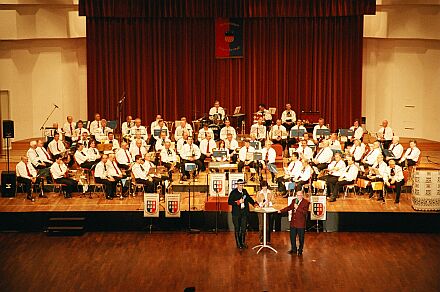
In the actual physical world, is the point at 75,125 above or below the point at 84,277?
above

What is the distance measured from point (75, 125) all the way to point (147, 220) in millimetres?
5896

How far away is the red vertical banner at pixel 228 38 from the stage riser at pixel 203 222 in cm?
934

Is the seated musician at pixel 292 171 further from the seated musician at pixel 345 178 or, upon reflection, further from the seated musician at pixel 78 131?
the seated musician at pixel 78 131

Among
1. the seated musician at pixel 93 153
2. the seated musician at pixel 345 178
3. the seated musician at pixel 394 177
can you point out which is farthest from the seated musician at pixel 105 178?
the seated musician at pixel 394 177

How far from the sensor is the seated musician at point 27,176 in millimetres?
17969

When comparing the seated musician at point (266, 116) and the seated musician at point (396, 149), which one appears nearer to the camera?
the seated musician at point (396, 149)

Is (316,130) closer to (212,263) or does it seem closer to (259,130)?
(259,130)

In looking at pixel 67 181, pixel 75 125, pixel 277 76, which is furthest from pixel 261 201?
pixel 277 76

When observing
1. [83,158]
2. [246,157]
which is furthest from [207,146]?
[83,158]

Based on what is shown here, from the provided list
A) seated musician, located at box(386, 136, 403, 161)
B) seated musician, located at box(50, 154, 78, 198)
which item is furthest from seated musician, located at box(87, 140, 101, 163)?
seated musician, located at box(386, 136, 403, 161)

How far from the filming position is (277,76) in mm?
24906

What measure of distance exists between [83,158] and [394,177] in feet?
25.1

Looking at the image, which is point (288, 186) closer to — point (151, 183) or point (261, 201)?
point (261, 201)

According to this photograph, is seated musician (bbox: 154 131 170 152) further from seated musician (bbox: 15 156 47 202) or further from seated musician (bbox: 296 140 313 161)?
seated musician (bbox: 296 140 313 161)
